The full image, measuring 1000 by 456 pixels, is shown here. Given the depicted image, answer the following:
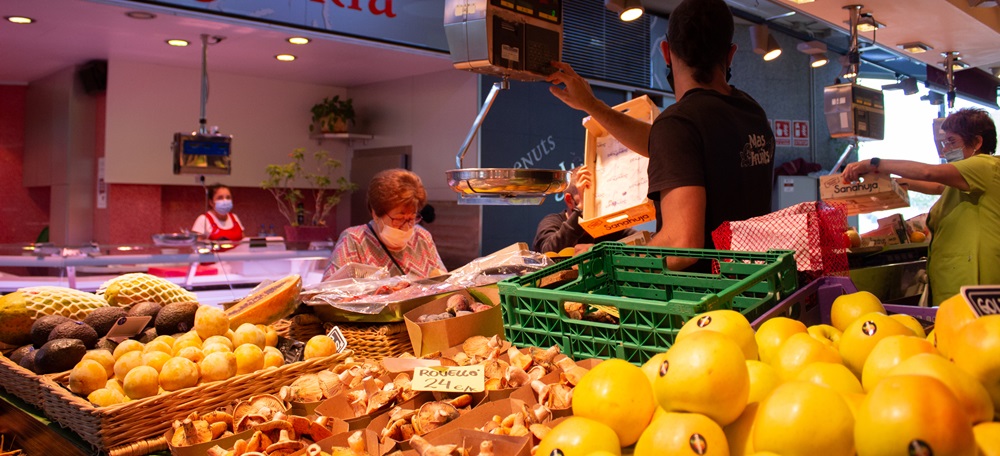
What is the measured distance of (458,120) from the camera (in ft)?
23.9

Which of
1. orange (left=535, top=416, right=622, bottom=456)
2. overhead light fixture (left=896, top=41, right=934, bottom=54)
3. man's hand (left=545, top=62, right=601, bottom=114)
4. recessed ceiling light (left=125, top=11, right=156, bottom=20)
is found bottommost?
orange (left=535, top=416, right=622, bottom=456)

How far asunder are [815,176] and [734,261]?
30.3 feet

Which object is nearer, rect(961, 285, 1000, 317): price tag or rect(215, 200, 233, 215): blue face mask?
rect(961, 285, 1000, 317): price tag

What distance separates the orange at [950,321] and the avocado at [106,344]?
1833 millimetres

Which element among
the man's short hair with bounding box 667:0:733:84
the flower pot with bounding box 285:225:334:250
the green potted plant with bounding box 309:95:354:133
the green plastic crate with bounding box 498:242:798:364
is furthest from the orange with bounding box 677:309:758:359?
the green potted plant with bounding box 309:95:354:133

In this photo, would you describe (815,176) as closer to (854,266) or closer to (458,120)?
(458,120)

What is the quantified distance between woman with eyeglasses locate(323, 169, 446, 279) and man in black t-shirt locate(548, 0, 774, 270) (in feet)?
6.44

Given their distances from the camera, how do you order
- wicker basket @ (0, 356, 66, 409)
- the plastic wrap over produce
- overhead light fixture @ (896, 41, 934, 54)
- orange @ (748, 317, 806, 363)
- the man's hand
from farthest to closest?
overhead light fixture @ (896, 41, 934, 54) < the man's hand < the plastic wrap over produce < wicker basket @ (0, 356, 66, 409) < orange @ (748, 317, 806, 363)

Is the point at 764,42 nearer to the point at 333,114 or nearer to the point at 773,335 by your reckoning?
the point at 333,114

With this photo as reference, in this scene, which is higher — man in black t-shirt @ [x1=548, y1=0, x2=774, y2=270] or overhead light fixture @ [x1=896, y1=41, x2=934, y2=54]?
overhead light fixture @ [x1=896, y1=41, x2=934, y2=54]

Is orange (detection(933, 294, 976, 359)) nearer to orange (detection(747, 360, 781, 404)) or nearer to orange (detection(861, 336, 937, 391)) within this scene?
orange (detection(861, 336, 937, 391))

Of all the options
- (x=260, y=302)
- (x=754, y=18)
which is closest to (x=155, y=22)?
(x=260, y=302)

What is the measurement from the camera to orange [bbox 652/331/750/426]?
883 millimetres

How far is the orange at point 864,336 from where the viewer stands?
1.10 metres
